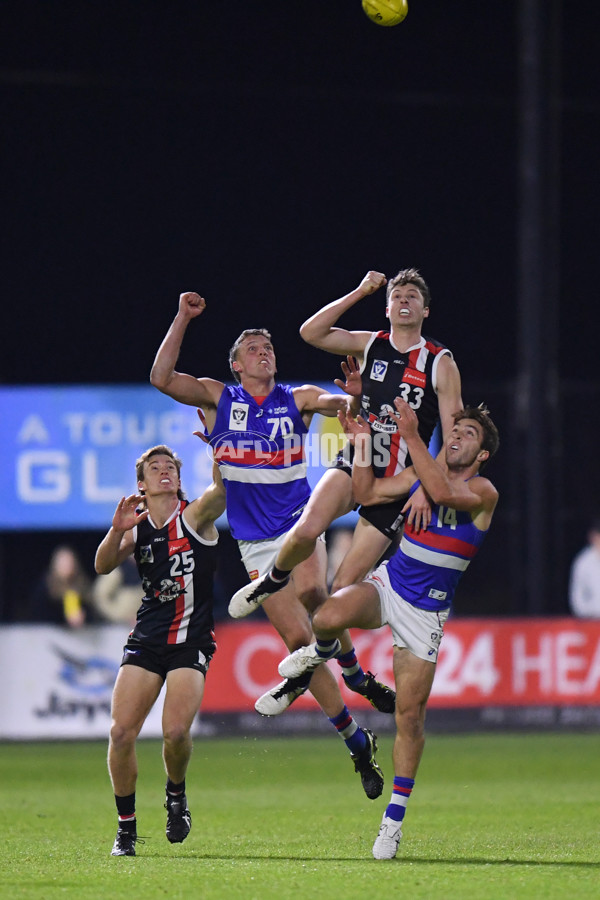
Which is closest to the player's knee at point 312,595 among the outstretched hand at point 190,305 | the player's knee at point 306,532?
the player's knee at point 306,532

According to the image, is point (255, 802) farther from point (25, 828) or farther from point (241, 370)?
point (241, 370)

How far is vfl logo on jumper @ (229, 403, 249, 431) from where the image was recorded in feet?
30.8

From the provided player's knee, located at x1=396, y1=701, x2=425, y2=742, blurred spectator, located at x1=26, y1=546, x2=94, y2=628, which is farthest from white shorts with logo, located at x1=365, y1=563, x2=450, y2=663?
blurred spectator, located at x1=26, y1=546, x2=94, y2=628

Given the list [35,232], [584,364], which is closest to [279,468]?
[35,232]

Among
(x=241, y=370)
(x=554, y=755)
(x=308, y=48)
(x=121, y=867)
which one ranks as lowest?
(x=554, y=755)

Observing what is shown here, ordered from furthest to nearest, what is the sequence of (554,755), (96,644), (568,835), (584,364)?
(584,364)
(96,644)
(554,755)
(568,835)

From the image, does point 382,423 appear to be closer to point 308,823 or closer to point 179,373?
point 179,373

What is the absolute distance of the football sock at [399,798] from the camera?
8156 mm

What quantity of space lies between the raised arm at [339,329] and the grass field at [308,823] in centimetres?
301

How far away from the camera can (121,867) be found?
7.76m

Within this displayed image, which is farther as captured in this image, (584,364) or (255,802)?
(584,364)

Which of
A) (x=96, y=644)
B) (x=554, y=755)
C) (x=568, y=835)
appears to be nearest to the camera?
(x=568, y=835)

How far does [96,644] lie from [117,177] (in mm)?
13424

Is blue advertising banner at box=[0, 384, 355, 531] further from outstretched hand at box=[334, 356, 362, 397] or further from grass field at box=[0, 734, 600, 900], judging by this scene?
outstretched hand at box=[334, 356, 362, 397]
